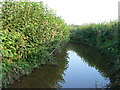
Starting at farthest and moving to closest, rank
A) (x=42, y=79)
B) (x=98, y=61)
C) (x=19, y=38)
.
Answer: (x=98, y=61)
(x=42, y=79)
(x=19, y=38)

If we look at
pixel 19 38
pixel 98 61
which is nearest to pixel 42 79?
pixel 19 38

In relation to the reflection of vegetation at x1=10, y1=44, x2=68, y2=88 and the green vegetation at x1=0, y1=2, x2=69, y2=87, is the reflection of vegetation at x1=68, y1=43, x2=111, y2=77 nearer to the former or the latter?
the reflection of vegetation at x1=10, y1=44, x2=68, y2=88

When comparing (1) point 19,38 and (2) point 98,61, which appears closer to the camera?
(1) point 19,38

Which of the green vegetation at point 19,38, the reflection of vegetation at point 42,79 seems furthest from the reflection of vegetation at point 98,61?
the green vegetation at point 19,38

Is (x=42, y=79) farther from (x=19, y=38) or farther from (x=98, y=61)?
(x=98, y=61)

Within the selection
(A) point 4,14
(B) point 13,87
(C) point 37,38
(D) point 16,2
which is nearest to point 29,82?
(B) point 13,87

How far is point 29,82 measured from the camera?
15.3 feet

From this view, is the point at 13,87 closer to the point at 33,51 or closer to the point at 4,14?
the point at 33,51

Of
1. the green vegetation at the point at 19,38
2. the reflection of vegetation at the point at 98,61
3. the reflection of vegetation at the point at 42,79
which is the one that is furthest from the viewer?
the reflection of vegetation at the point at 98,61

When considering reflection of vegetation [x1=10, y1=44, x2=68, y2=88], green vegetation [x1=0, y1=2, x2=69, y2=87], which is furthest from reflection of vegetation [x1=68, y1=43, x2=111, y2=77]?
green vegetation [x1=0, y1=2, x2=69, y2=87]

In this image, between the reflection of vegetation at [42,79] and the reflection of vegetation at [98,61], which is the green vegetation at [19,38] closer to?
the reflection of vegetation at [42,79]

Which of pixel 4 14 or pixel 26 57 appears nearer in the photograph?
pixel 4 14

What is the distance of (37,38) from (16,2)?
1566mm

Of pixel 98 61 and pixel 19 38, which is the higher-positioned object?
pixel 19 38
